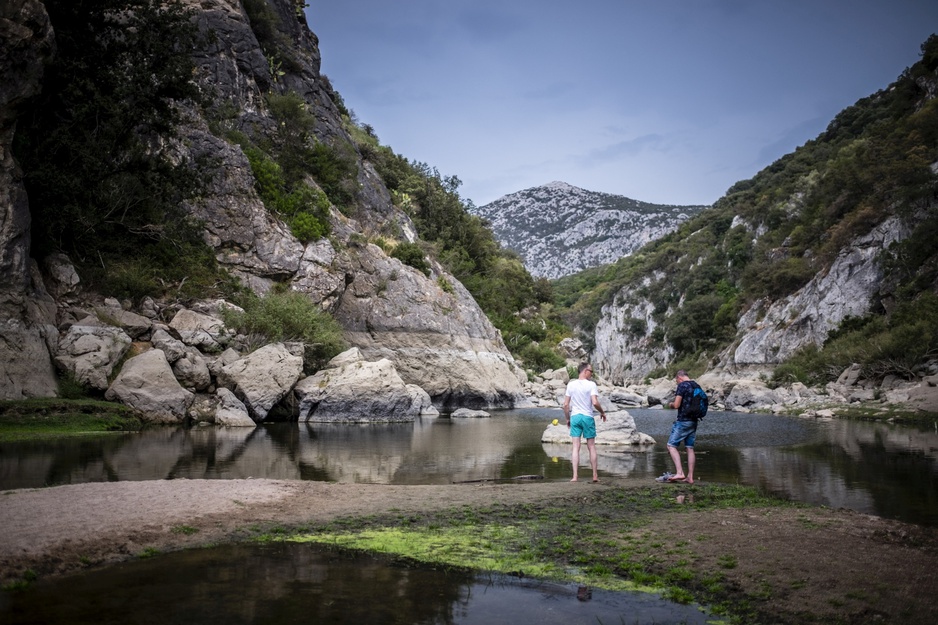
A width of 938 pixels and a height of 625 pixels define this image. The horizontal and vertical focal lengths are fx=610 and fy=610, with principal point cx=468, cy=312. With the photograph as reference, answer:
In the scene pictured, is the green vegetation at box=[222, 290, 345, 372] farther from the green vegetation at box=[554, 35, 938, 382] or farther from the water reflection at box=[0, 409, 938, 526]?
the green vegetation at box=[554, 35, 938, 382]

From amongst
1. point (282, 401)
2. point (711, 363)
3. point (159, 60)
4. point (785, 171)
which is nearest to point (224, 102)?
point (159, 60)

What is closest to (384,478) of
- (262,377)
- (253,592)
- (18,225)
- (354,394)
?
(253,592)

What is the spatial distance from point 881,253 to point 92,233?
6360 centimetres

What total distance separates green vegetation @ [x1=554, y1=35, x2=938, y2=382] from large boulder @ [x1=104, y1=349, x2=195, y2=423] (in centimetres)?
4338

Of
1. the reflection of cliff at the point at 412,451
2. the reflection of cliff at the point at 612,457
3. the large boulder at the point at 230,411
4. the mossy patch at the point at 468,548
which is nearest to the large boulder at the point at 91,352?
the large boulder at the point at 230,411

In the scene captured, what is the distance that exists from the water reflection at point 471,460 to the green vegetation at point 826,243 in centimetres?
2567

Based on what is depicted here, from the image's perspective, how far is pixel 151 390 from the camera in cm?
2503

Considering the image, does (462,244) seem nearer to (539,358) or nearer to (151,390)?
(539,358)

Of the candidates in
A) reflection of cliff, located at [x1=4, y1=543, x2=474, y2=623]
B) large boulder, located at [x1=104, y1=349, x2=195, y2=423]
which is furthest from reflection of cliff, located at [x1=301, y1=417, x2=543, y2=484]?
reflection of cliff, located at [x1=4, y1=543, x2=474, y2=623]

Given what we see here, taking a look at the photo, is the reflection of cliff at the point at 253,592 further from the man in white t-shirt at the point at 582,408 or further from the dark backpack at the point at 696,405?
the dark backpack at the point at 696,405

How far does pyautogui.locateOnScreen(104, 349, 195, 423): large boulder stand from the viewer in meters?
24.3

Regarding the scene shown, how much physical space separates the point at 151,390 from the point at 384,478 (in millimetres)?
15677

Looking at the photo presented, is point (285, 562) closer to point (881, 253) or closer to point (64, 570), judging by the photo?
point (64, 570)

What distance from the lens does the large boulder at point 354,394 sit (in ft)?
106
